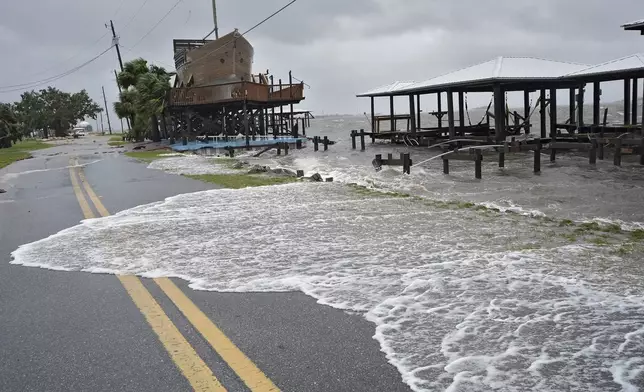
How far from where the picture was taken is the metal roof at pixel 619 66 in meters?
21.5

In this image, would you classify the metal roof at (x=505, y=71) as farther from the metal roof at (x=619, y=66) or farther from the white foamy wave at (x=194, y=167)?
the white foamy wave at (x=194, y=167)

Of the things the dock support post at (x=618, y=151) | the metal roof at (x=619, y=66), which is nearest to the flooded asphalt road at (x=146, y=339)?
the dock support post at (x=618, y=151)

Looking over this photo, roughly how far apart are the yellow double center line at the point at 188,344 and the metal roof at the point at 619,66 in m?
21.6

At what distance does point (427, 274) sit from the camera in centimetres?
548

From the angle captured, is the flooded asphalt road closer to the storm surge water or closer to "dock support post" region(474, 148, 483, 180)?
the storm surge water

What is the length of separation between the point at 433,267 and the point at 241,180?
412 inches

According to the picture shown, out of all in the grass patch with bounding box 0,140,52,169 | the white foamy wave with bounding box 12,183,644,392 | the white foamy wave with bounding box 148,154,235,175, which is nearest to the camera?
the white foamy wave with bounding box 12,183,644,392

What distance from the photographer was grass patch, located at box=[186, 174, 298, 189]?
1448cm

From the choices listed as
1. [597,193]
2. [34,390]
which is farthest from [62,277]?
[597,193]

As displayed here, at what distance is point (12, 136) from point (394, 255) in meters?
63.8

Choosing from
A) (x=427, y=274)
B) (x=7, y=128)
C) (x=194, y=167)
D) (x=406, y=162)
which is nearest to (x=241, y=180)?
(x=406, y=162)

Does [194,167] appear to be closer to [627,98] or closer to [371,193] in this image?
[371,193]

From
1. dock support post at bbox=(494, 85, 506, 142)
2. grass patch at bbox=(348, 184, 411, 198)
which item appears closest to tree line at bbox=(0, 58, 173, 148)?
dock support post at bbox=(494, 85, 506, 142)

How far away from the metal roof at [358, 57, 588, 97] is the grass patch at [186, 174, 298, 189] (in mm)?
14147
